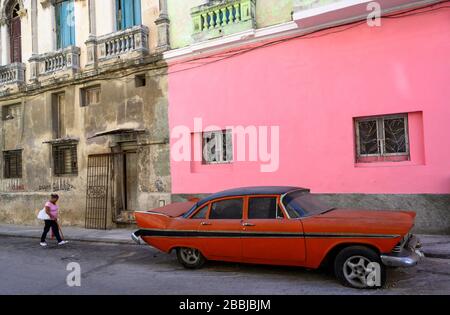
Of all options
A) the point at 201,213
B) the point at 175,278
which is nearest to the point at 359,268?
the point at 201,213

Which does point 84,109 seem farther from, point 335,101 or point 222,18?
point 335,101

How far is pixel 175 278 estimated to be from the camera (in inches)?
279

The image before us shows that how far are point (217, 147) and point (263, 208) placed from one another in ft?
17.1

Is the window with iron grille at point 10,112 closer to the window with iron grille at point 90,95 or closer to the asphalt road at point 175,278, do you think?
the window with iron grille at point 90,95

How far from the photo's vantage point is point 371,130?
389 inches

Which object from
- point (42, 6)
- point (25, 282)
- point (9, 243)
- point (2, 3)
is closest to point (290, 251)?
point (25, 282)

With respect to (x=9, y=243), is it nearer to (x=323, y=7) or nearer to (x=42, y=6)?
(x=42, y=6)

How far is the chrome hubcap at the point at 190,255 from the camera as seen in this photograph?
24.7ft

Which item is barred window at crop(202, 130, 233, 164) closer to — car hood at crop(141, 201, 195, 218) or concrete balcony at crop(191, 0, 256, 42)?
concrete balcony at crop(191, 0, 256, 42)

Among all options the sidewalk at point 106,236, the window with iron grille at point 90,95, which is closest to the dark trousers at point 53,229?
the sidewalk at point 106,236

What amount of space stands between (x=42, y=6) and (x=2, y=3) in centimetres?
247

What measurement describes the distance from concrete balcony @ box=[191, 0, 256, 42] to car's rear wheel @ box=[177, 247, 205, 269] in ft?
20.2

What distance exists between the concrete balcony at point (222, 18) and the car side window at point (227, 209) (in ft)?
18.2

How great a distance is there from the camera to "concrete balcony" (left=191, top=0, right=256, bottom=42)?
1116 cm
